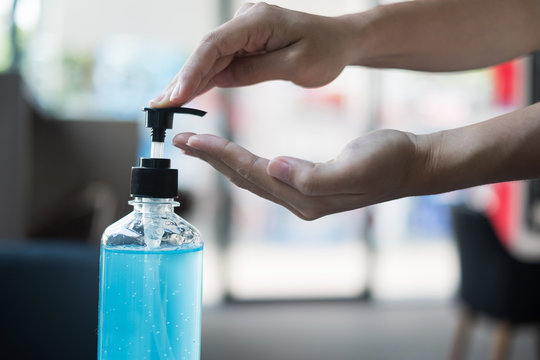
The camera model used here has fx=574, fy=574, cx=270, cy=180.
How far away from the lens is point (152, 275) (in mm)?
554

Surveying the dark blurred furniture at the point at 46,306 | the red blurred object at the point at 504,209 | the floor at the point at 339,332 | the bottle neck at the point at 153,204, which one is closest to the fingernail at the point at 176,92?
the bottle neck at the point at 153,204

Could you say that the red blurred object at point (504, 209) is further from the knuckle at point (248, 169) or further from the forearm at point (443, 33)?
the knuckle at point (248, 169)

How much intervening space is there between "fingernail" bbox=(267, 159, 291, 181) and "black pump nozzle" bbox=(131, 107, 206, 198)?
92 mm

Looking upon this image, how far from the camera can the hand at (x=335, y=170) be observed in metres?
0.56

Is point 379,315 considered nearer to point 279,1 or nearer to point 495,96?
point 495,96

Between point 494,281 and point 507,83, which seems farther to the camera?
point 507,83

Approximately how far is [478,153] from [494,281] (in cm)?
226

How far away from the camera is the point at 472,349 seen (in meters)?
3.49

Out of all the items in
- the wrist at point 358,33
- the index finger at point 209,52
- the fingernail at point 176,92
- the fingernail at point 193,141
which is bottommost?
the fingernail at point 193,141

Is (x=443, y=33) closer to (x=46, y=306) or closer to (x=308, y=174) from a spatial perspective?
(x=308, y=174)

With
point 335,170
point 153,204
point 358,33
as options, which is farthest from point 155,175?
point 358,33

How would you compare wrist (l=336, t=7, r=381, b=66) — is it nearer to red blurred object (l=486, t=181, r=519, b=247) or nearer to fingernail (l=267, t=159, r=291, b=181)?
fingernail (l=267, t=159, r=291, b=181)

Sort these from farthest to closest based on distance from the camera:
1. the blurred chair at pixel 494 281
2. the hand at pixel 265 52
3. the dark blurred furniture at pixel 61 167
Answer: the blurred chair at pixel 494 281, the dark blurred furniture at pixel 61 167, the hand at pixel 265 52

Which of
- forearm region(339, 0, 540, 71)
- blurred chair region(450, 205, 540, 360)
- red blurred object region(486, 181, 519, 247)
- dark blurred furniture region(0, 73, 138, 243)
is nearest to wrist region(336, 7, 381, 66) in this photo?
forearm region(339, 0, 540, 71)
